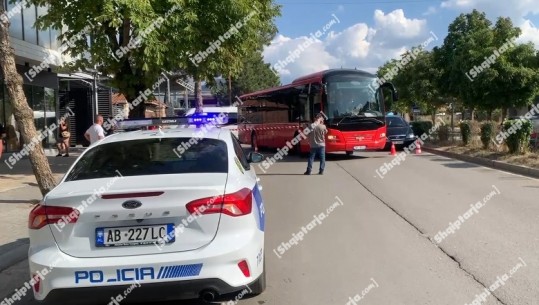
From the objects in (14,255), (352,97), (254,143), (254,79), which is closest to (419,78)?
(254,143)

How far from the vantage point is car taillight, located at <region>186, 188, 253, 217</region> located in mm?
4141

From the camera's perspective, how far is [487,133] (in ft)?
61.5

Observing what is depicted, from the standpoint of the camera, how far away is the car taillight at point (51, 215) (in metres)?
4.10

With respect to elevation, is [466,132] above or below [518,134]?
below

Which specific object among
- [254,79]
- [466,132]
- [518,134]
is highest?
[254,79]

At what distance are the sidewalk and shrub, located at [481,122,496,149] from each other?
14.1 metres

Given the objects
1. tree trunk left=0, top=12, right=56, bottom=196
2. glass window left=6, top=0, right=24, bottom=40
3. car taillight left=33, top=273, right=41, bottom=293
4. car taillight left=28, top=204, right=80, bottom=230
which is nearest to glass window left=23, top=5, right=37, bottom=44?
glass window left=6, top=0, right=24, bottom=40

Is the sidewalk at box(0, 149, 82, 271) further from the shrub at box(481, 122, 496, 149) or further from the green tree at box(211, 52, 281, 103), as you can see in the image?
the green tree at box(211, 52, 281, 103)

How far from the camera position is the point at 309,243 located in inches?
277

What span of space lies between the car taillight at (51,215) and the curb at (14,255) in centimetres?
241

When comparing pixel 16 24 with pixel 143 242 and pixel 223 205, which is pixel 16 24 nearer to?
pixel 143 242

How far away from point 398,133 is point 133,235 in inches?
780

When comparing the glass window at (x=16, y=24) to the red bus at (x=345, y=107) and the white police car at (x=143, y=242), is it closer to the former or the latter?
the red bus at (x=345, y=107)

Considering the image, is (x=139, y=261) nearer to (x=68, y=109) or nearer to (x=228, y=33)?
(x=228, y=33)
